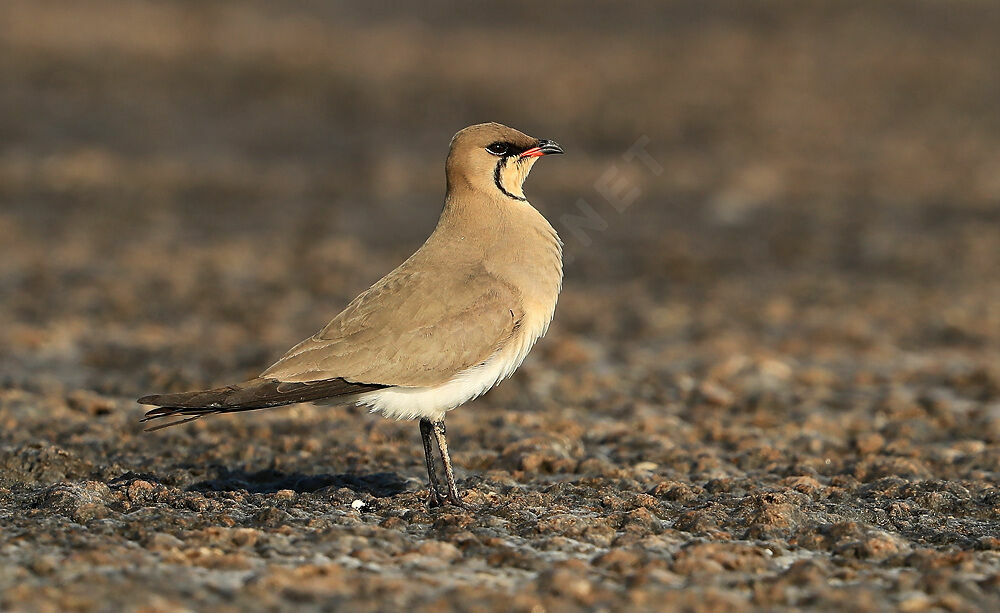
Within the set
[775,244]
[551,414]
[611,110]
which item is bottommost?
[551,414]

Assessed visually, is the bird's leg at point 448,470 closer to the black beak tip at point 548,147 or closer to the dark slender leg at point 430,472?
the dark slender leg at point 430,472

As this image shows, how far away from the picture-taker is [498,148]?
669 cm

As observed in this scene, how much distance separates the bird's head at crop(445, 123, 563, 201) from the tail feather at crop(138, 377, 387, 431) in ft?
4.50

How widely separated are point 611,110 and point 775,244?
25.8 ft

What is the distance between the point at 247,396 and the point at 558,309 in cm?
710

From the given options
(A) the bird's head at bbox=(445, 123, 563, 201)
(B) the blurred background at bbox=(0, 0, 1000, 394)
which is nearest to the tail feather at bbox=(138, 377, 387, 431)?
(A) the bird's head at bbox=(445, 123, 563, 201)

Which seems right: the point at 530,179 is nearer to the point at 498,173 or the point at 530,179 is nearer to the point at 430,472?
the point at 498,173

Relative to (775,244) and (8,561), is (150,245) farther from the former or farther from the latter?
(8,561)

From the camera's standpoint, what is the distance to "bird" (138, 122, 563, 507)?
19.4ft

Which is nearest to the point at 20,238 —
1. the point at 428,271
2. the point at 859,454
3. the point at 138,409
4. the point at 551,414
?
the point at 138,409

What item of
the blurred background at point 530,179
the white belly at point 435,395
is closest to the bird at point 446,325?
the white belly at point 435,395

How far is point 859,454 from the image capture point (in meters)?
7.80

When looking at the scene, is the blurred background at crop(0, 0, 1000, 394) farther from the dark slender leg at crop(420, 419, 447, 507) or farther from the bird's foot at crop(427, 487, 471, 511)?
the bird's foot at crop(427, 487, 471, 511)

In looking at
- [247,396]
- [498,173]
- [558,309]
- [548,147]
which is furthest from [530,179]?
[247,396]
